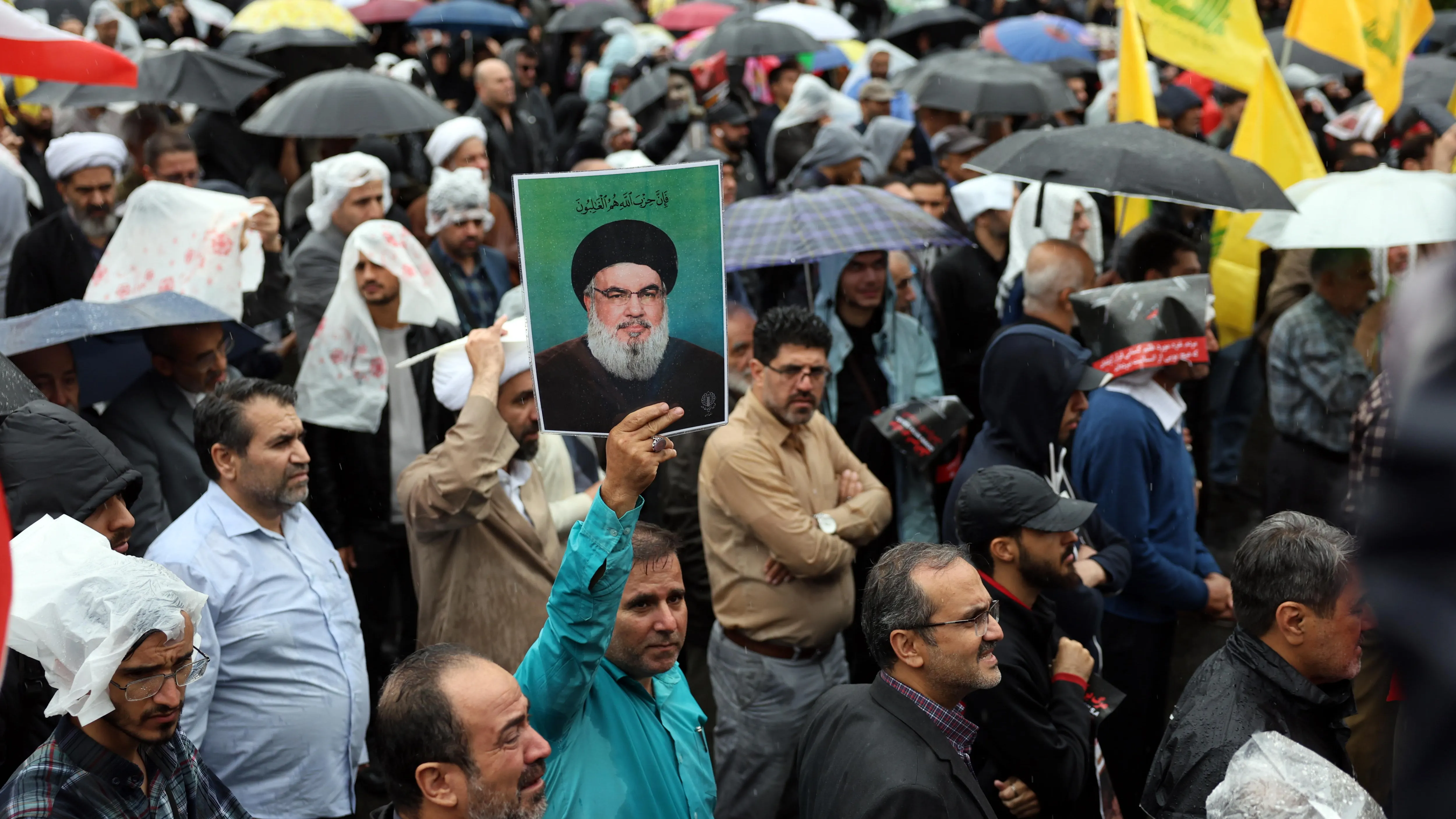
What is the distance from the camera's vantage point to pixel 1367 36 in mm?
7613

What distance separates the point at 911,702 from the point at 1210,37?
5.45m

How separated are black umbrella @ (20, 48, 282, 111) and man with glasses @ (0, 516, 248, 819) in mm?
6321

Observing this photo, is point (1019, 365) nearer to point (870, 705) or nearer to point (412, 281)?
point (870, 705)

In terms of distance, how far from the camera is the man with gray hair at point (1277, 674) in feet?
10.1

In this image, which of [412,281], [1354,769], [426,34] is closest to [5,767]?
[412,281]

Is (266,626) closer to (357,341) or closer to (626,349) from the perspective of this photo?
(626,349)

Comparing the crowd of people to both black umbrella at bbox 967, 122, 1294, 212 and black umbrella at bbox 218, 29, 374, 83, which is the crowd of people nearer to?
black umbrella at bbox 967, 122, 1294, 212

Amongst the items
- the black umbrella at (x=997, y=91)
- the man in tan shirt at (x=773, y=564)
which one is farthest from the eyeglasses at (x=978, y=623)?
the black umbrella at (x=997, y=91)

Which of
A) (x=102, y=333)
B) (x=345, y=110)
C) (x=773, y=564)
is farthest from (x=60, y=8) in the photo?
(x=773, y=564)

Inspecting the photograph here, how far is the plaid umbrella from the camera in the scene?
580cm

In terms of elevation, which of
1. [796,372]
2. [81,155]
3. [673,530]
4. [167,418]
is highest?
[81,155]

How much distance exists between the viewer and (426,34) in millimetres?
13695

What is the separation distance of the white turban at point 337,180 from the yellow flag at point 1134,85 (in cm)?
406

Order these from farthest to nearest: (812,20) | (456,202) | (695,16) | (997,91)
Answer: (695,16), (812,20), (997,91), (456,202)
